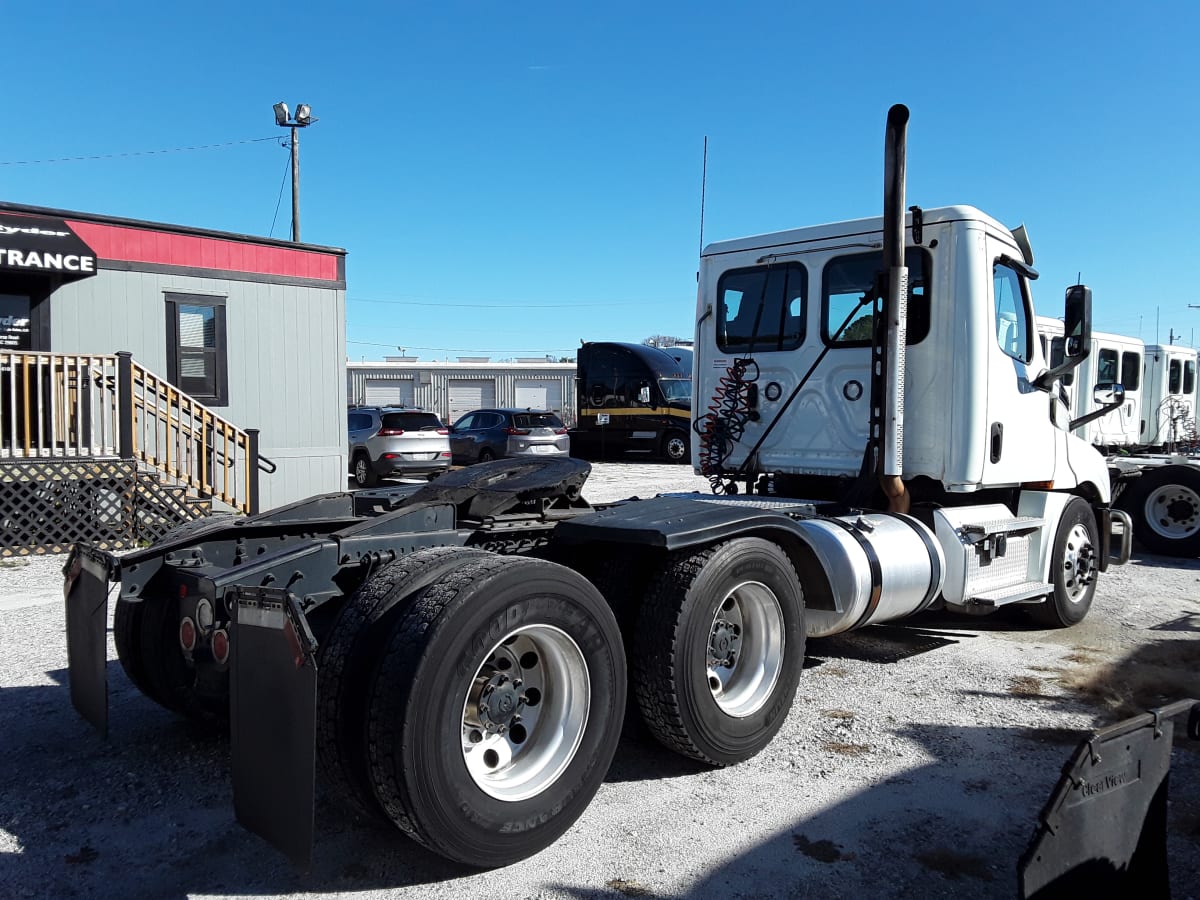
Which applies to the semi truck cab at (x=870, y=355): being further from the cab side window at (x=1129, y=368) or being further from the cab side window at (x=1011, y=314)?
the cab side window at (x=1129, y=368)

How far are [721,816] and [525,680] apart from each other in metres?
0.97

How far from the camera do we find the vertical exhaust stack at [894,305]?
222 inches

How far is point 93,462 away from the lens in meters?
10.6

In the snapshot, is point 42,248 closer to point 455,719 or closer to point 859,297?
point 859,297

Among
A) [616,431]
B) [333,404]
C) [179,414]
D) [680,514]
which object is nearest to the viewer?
[680,514]

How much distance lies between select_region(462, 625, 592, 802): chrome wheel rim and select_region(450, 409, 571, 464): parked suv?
17702mm

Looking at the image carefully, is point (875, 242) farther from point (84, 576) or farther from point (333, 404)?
point (333, 404)

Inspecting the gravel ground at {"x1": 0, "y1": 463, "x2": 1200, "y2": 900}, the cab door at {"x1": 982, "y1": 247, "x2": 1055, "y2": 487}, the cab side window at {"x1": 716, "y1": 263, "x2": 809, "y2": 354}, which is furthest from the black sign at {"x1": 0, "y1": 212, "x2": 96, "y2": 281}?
the cab door at {"x1": 982, "y1": 247, "x2": 1055, "y2": 487}

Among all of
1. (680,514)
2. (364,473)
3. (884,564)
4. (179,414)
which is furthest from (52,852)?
(364,473)

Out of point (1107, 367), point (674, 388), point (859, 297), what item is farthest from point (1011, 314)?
point (674, 388)

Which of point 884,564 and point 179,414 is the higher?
point 179,414

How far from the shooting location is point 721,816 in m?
3.71

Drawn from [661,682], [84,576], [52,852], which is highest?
[84,576]

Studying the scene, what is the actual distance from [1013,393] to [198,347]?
11166 mm
